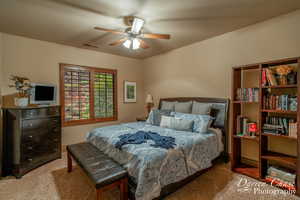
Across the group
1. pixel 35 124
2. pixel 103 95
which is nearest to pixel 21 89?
pixel 35 124

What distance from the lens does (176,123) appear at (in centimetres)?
299

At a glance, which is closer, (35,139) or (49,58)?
(35,139)

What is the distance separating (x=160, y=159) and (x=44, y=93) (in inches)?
114

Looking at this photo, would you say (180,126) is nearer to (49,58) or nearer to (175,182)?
(175,182)

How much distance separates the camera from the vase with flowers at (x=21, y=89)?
2.79m

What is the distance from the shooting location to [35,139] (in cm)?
285

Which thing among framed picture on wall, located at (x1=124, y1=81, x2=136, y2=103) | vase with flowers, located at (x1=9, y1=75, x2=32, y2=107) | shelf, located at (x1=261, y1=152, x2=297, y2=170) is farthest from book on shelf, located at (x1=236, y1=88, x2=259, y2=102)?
vase with flowers, located at (x1=9, y1=75, x2=32, y2=107)

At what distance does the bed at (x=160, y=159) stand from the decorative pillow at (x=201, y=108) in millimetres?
426

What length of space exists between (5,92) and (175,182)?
3.59 m

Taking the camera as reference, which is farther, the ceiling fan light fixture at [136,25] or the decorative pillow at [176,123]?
the decorative pillow at [176,123]

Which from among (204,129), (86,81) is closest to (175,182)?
(204,129)

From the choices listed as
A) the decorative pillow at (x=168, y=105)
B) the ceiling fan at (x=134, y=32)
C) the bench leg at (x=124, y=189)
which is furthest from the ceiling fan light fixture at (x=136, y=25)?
the bench leg at (x=124, y=189)

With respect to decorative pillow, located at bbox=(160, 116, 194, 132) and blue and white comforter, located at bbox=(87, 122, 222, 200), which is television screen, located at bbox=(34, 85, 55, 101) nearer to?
blue and white comforter, located at bbox=(87, 122, 222, 200)

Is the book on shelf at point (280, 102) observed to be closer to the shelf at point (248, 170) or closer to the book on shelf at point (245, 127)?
the book on shelf at point (245, 127)
